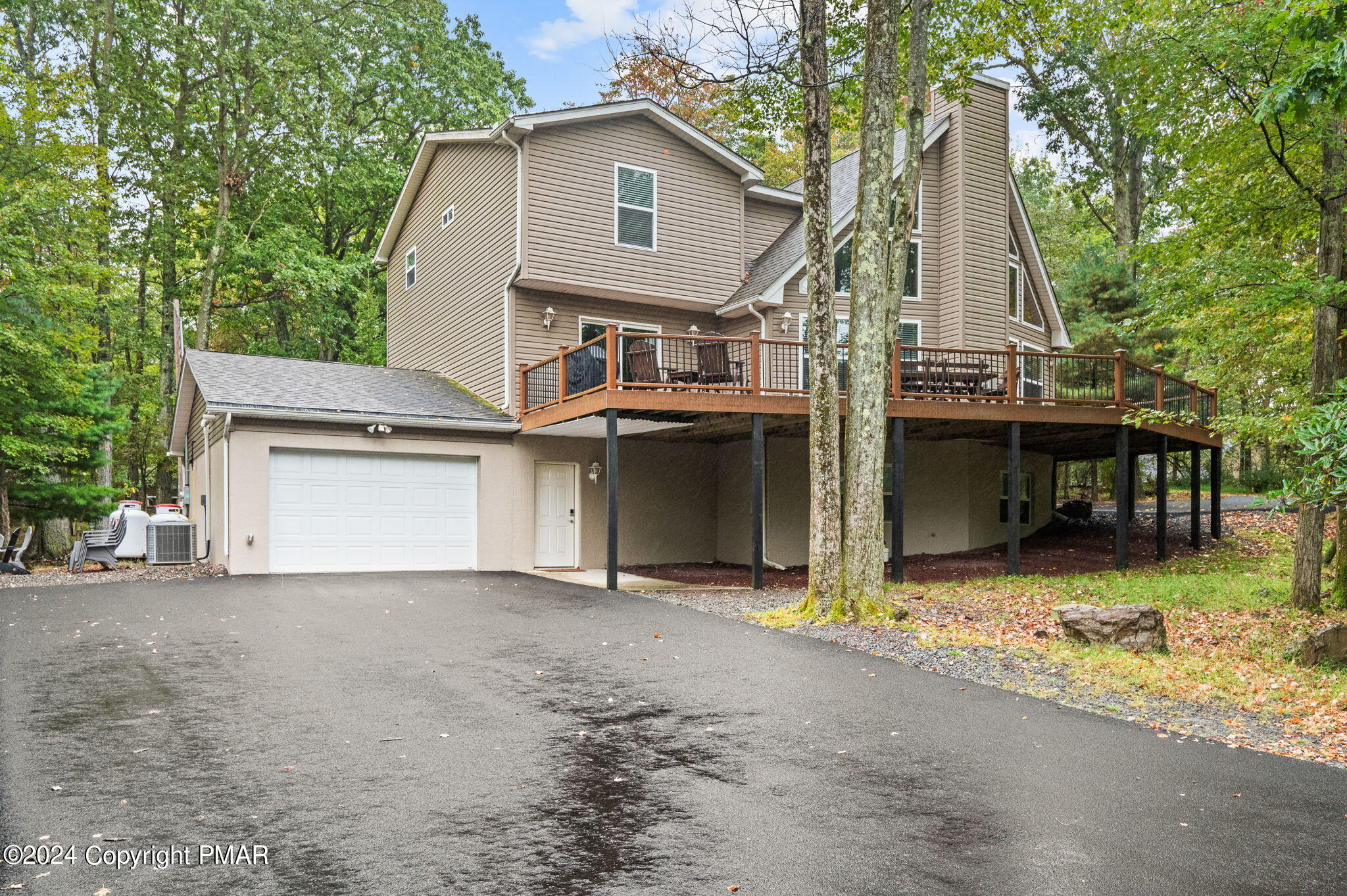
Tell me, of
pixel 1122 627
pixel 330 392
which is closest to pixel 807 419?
pixel 1122 627

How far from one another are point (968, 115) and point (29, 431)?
1992 cm

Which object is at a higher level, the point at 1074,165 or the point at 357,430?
the point at 1074,165

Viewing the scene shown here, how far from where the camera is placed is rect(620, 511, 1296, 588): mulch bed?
1465 centimetres

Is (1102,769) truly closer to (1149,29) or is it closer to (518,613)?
(518,613)

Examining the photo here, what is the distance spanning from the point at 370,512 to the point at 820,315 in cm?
831

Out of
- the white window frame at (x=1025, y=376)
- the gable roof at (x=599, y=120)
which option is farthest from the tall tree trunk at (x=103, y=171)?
the white window frame at (x=1025, y=376)

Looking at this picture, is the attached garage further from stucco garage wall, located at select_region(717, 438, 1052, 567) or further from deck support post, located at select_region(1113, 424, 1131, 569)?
deck support post, located at select_region(1113, 424, 1131, 569)

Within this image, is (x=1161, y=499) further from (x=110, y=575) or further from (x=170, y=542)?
(x=110, y=575)

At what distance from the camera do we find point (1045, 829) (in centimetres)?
375

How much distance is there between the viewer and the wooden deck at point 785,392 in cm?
1264

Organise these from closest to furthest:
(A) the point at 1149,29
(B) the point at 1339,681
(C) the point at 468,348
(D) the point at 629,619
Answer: (B) the point at 1339,681
(D) the point at 629,619
(A) the point at 1149,29
(C) the point at 468,348

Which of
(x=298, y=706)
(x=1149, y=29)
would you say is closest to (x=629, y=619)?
(x=298, y=706)

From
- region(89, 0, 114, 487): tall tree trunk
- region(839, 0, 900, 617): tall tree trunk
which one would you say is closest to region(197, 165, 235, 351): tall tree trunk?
region(89, 0, 114, 487): tall tree trunk

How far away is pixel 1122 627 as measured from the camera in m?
8.11
